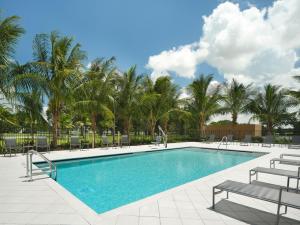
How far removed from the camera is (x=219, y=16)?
11227 millimetres

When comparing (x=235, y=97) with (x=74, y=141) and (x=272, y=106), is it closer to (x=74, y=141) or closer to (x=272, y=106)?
(x=272, y=106)

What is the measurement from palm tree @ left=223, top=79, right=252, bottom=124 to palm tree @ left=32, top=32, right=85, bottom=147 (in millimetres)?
13683

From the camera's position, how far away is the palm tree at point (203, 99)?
760 inches

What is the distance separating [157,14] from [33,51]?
7534 mm

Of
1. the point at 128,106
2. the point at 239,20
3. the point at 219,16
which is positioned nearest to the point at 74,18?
the point at 128,106

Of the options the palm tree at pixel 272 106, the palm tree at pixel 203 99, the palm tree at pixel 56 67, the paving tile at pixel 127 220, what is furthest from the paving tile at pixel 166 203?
the palm tree at pixel 272 106

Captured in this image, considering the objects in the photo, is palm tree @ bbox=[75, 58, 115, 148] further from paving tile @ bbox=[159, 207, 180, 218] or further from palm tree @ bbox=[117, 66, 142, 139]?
paving tile @ bbox=[159, 207, 180, 218]

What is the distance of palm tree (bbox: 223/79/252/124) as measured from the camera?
19.4 m

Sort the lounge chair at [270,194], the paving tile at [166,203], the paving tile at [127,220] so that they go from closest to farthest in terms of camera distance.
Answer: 1. the lounge chair at [270,194]
2. the paving tile at [127,220]
3. the paving tile at [166,203]

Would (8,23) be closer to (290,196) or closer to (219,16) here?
(219,16)

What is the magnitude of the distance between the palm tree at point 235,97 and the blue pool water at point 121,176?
969cm

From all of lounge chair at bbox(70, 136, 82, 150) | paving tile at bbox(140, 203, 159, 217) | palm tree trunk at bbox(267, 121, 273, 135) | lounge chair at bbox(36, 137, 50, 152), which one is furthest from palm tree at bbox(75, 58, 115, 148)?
palm tree trunk at bbox(267, 121, 273, 135)

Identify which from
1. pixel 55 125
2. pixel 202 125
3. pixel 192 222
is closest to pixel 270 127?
pixel 202 125

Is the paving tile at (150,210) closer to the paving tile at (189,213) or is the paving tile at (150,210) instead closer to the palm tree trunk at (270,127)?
the paving tile at (189,213)
